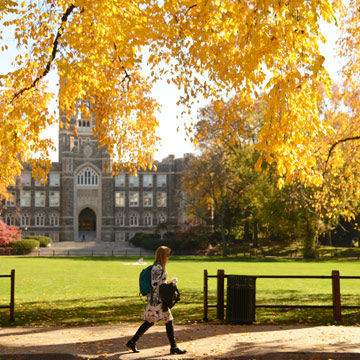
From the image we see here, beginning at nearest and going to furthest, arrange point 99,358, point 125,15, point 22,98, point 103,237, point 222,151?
point 99,358 < point 125,15 < point 22,98 < point 222,151 < point 103,237

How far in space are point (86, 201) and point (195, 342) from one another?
229ft

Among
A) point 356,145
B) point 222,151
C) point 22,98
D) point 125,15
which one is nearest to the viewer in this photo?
point 125,15

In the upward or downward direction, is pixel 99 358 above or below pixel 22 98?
below

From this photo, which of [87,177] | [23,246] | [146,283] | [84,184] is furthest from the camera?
[87,177]

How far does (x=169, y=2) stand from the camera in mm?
7961

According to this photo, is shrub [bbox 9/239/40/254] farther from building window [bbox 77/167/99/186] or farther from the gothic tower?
building window [bbox 77/167/99/186]

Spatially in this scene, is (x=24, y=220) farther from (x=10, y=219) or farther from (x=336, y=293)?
(x=336, y=293)

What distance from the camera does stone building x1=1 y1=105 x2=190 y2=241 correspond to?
76125mm

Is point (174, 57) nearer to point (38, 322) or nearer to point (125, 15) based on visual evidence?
point (125, 15)

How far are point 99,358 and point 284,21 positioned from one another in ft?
18.5

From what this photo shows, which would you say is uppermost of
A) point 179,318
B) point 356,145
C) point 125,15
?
point 125,15

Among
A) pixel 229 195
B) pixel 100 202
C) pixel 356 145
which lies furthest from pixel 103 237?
pixel 356 145

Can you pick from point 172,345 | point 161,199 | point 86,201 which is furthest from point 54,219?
point 172,345

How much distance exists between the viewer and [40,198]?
77.2 metres
